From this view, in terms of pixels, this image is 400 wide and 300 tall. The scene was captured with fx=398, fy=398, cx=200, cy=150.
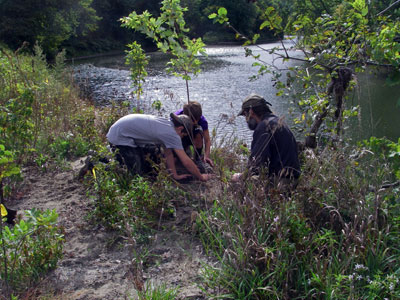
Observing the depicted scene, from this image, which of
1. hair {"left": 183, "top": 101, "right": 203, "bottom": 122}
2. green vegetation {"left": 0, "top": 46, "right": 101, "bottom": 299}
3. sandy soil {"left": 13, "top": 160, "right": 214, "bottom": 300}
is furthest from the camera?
hair {"left": 183, "top": 101, "right": 203, "bottom": 122}

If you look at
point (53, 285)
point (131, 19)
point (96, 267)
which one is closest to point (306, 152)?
point (131, 19)

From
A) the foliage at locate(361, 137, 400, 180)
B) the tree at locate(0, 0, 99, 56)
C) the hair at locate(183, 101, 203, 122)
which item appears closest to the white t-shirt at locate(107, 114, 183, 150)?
the hair at locate(183, 101, 203, 122)

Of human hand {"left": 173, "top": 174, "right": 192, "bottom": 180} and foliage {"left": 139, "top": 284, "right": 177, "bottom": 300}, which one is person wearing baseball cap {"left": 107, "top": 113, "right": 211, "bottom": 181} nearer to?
human hand {"left": 173, "top": 174, "right": 192, "bottom": 180}

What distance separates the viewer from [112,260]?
3.14 metres

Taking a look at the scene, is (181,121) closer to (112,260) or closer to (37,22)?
(112,260)

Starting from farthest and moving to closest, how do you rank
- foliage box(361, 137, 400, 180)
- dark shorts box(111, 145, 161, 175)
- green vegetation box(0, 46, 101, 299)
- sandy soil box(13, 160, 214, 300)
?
1. dark shorts box(111, 145, 161, 175)
2. sandy soil box(13, 160, 214, 300)
3. foliage box(361, 137, 400, 180)
4. green vegetation box(0, 46, 101, 299)

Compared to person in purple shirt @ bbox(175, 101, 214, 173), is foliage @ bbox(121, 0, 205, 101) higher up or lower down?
higher up

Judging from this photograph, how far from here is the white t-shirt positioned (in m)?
4.22

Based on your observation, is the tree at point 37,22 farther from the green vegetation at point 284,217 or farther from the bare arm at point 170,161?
the green vegetation at point 284,217

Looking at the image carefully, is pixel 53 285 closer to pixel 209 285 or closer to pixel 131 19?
pixel 209 285

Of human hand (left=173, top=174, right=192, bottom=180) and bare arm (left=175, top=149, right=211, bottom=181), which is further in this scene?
human hand (left=173, top=174, right=192, bottom=180)

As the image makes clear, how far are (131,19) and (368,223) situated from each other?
2.88 m

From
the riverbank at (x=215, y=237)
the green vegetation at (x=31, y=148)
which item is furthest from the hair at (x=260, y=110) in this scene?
the green vegetation at (x=31, y=148)

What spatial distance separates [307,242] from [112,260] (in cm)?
150
